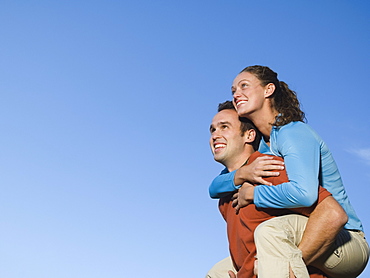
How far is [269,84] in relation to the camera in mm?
6582

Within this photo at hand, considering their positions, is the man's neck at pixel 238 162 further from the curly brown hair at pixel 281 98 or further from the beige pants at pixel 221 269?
the beige pants at pixel 221 269

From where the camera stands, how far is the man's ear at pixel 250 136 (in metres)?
6.83

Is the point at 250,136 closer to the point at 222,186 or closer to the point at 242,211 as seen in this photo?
the point at 222,186

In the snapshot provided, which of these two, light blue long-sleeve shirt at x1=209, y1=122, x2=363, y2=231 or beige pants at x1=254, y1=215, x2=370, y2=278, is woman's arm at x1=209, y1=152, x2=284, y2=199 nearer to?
light blue long-sleeve shirt at x1=209, y1=122, x2=363, y2=231

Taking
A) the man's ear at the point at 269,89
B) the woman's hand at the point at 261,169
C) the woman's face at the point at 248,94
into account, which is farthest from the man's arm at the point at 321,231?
the man's ear at the point at 269,89

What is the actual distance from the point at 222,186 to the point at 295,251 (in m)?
1.57

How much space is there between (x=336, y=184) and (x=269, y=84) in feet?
4.80

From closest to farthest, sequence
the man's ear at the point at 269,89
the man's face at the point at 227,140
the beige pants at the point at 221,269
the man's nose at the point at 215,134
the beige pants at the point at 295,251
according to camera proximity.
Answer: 1. the beige pants at the point at 295,251
2. the man's ear at the point at 269,89
3. the man's face at the point at 227,140
4. the man's nose at the point at 215,134
5. the beige pants at the point at 221,269

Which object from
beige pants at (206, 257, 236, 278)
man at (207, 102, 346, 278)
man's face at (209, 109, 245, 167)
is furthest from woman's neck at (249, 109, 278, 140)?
beige pants at (206, 257, 236, 278)

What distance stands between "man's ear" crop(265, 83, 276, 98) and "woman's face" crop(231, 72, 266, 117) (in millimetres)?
42

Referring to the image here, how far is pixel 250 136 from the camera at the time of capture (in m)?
6.84

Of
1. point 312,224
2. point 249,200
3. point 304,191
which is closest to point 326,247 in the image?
point 312,224

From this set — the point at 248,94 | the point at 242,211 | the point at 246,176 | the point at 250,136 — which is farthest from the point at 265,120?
the point at 242,211

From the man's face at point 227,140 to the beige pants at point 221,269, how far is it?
133 cm
